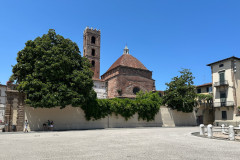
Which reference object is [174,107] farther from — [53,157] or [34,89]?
[53,157]

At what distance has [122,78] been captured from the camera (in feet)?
153

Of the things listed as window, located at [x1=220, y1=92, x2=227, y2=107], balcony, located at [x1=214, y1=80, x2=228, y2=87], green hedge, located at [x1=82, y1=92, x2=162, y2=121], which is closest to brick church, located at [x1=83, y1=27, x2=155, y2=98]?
green hedge, located at [x1=82, y1=92, x2=162, y2=121]

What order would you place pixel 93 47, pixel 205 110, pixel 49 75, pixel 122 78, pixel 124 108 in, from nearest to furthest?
pixel 49 75
pixel 124 108
pixel 205 110
pixel 122 78
pixel 93 47

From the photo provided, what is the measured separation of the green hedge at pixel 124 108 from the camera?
25.8 m

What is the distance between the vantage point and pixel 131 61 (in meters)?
52.4

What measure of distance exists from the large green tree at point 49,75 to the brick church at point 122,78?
23969 millimetres

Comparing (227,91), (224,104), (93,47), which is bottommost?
(224,104)

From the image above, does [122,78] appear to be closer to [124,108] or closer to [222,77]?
[124,108]

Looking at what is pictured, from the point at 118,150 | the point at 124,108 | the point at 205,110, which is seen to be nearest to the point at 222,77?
the point at 205,110

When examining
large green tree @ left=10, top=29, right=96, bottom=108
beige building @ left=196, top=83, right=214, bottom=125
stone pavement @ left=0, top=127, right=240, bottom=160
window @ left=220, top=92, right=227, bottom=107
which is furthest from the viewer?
beige building @ left=196, top=83, right=214, bottom=125

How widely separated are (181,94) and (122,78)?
1722 cm

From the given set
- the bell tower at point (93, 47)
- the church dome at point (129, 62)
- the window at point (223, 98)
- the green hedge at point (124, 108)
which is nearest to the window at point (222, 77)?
the window at point (223, 98)

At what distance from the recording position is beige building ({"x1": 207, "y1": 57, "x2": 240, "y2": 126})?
31734mm

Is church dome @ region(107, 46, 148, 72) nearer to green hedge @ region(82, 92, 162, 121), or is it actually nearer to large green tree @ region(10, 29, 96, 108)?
green hedge @ region(82, 92, 162, 121)
